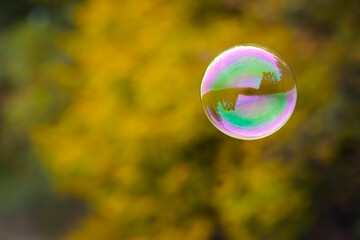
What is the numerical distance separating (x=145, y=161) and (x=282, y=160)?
4.93 ft

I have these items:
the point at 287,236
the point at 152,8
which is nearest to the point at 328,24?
the point at 152,8

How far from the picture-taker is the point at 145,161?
266 inches

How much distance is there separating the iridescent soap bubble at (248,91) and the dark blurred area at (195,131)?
7.73 feet

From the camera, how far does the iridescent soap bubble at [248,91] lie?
12.1 feet

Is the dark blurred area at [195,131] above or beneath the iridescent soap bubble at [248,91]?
above

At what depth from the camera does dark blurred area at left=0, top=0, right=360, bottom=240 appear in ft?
20.1

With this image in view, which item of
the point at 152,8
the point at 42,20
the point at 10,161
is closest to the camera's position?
the point at 152,8

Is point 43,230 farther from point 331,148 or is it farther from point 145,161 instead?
point 331,148

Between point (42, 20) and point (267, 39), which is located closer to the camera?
point (267, 39)

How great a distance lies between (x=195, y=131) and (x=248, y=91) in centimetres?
275

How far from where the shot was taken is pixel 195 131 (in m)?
6.43

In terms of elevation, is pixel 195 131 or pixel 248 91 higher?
pixel 195 131

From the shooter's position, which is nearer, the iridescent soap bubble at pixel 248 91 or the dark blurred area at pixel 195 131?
the iridescent soap bubble at pixel 248 91

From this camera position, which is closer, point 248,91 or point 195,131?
point 248,91
